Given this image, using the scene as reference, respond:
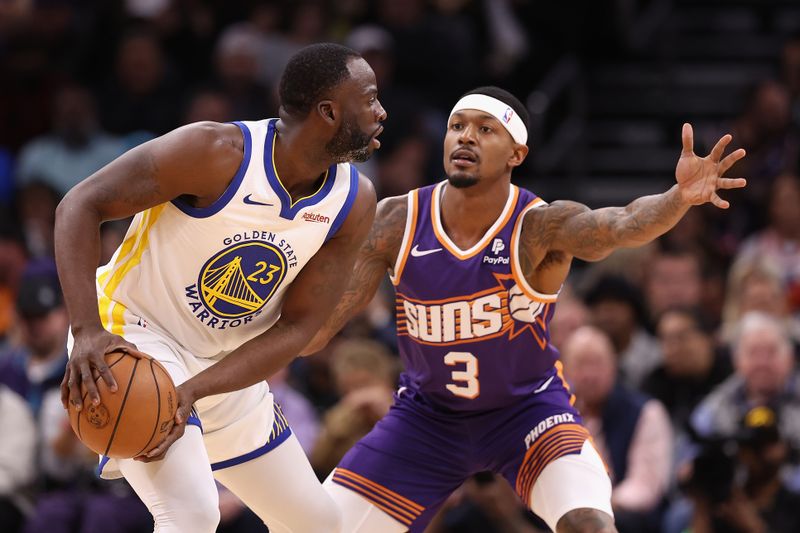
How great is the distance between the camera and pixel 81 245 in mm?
5113

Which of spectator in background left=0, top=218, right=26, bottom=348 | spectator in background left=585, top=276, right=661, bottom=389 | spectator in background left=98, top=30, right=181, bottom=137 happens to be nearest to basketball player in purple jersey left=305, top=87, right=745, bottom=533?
spectator in background left=585, top=276, right=661, bottom=389

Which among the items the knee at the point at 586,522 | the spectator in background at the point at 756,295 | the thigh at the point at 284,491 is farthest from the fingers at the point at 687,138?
the spectator in background at the point at 756,295

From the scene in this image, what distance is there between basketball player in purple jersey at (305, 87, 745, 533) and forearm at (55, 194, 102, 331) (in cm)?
150

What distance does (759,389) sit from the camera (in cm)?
862

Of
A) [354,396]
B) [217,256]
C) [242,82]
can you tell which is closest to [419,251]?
[217,256]

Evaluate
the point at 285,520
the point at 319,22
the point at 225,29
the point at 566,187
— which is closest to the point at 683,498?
the point at 285,520

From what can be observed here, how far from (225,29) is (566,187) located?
360cm

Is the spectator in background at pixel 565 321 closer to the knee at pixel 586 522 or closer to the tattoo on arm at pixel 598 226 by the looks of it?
the tattoo on arm at pixel 598 226

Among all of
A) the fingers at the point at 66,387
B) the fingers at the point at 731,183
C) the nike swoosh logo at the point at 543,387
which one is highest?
the fingers at the point at 731,183

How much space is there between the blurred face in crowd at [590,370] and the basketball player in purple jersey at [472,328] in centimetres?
199

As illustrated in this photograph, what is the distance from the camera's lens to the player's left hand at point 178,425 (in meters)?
5.11

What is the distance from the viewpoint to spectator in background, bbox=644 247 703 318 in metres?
10.2

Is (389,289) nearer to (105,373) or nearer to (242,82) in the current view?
(242,82)

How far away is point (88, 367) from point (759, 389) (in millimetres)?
4997
